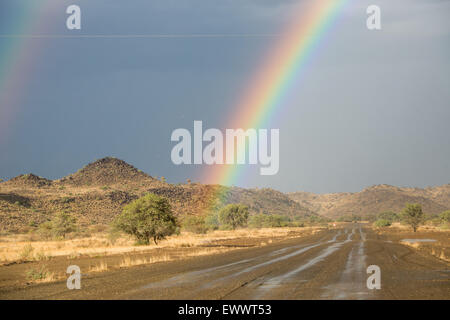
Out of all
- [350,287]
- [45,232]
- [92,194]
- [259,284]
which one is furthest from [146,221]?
[92,194]

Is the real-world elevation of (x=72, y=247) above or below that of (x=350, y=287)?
below

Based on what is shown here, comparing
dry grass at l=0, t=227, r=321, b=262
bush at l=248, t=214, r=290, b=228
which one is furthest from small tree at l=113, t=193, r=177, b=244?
bush at l=248, t=214, r=290, b=228

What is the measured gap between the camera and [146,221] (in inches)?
2153

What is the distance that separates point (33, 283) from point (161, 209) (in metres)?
35.2

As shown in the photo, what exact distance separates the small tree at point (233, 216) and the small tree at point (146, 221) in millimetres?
64353

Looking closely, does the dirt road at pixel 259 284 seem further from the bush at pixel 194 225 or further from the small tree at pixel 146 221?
the bush at pixel 194 225

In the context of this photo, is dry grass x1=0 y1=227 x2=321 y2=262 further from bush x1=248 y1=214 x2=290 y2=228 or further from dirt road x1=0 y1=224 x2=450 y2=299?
bush x1=248 y1=214 x2=290 y2=228

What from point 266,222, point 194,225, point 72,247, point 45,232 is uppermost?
point 45,232

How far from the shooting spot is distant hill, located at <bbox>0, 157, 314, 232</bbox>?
4077 inches

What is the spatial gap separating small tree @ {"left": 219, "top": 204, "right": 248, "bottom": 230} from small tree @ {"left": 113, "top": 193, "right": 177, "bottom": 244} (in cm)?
6435

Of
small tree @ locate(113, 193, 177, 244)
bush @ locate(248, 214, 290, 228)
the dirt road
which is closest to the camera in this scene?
the dirt road

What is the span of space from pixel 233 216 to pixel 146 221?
219 ft

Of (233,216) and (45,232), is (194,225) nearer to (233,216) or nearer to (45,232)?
(233,216)
